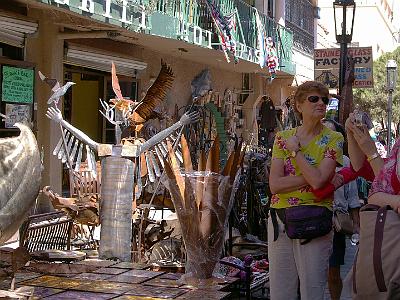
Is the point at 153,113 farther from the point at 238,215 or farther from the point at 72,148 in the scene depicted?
the point at 238,215

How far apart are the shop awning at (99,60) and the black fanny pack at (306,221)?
8682 millimetres

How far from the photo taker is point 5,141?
11.6ft

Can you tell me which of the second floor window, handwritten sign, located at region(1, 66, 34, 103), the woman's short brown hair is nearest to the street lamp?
handwritten sign, located at region(1, 66, 34, 103)

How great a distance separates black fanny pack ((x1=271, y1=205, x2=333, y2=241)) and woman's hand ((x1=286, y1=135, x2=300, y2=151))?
336mm

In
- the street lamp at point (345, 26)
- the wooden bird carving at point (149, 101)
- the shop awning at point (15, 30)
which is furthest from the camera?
the street lamp at point (345, 26)

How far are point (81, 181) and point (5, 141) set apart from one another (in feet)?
12.8

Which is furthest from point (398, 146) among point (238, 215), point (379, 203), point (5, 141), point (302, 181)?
point (238, 215)

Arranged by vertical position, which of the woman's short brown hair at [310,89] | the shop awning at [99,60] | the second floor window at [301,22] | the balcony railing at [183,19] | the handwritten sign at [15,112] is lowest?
the woman's short brown hair at [310,89]

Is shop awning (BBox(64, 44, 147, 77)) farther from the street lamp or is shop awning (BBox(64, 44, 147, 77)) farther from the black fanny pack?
the black fanny pack

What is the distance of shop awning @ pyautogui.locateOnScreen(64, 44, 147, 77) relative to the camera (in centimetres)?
1250

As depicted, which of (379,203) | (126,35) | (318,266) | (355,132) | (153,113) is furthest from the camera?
(126,35)

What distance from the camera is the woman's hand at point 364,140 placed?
155 inches

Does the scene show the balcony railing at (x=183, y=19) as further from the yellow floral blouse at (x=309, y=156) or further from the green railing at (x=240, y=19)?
the yellow floral blouse at (x=309, y=156)

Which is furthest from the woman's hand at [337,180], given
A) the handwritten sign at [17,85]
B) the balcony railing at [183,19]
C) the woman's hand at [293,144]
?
the handwritten sign at [17,85]
